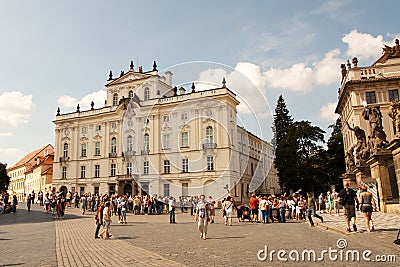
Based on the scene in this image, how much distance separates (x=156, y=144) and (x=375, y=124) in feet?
128

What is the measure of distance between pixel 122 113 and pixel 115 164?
28.1 ft

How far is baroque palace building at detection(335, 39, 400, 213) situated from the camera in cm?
1956

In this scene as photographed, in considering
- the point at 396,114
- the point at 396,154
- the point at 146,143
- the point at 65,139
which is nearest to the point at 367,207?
the point at 396,154

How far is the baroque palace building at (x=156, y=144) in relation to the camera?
51.6m

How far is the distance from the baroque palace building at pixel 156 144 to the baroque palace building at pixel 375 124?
12071 mm

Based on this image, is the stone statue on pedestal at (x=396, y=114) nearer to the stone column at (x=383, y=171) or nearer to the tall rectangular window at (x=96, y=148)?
the stone column at (x=383, y=171)

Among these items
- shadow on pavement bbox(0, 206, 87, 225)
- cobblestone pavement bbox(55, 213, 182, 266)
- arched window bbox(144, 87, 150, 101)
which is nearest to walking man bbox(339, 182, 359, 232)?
cobblestone pavement bbox(55, 213, 182, 266)

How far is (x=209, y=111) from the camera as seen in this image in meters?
53.4

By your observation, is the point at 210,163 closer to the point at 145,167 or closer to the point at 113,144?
the point at 145,167

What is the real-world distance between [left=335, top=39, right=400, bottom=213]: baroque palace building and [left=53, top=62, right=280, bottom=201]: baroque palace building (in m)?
12.1

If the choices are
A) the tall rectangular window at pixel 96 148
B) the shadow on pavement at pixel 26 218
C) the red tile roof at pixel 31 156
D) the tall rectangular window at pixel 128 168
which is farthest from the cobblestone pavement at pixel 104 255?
the red tile roof at pixel 31 156

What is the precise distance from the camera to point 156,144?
56.6m

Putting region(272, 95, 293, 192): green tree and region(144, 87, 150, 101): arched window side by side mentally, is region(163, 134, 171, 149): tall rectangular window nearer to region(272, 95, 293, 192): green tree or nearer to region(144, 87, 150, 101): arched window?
region(144, 87, 150, 101): arched window

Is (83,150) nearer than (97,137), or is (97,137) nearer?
(97,137)
